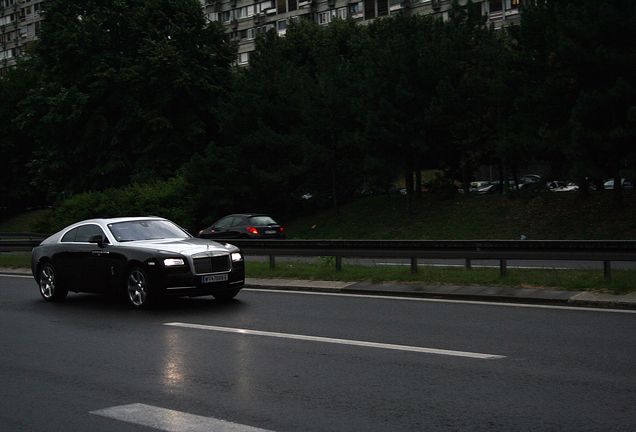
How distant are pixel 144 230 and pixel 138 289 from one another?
1423 mm

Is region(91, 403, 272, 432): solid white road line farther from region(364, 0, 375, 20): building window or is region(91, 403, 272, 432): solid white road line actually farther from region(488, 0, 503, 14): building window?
region(364, 0, 375, 20): building window

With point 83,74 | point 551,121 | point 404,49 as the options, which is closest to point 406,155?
point 404,49

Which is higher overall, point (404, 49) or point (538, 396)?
point (404, 49)

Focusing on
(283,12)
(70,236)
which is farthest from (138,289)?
(283,12)

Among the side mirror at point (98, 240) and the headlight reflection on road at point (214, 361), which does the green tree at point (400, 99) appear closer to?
the side mirror at point (98, 240)

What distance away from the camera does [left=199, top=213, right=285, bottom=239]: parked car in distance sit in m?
28.0

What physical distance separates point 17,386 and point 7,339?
9.46ft

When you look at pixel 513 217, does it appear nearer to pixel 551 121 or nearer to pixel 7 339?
pixel 551 121

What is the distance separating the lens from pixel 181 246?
11797 mm

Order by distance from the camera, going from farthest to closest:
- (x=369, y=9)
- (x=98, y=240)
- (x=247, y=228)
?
(x=369, y=9)
(x=247, y=228)
(x=98, y=240)

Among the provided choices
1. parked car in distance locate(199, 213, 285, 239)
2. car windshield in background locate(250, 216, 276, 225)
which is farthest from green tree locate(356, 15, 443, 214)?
parked car in distance locate(199, 213, 285, 239)

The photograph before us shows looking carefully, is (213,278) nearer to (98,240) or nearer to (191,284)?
(191,284)

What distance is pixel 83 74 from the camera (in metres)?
46.8

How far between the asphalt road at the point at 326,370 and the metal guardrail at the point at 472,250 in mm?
2232
